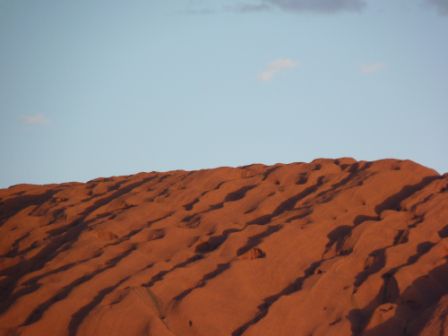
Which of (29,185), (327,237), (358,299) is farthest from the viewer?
(29,185)

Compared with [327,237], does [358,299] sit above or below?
below

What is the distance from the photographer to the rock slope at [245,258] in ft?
17.7

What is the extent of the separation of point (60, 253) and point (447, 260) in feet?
12.6

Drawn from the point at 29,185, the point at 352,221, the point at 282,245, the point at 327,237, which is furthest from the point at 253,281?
the point at 29,185

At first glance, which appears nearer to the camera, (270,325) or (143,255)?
(270,325)

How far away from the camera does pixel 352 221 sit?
6719 millimetres

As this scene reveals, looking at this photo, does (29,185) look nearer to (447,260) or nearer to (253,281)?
(253,281)

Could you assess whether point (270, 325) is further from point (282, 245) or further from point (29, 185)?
point (29, 185)

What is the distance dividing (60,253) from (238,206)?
2037mm

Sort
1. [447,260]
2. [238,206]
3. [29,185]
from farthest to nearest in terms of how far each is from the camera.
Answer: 1. [29,185]
2. [238,206]
3. [447,260]

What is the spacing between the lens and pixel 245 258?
6.21 metres

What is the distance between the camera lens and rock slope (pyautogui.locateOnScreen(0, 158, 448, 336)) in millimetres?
5398

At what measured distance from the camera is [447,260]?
6035mm

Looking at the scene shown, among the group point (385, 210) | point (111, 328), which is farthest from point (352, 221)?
point (111, 328)
